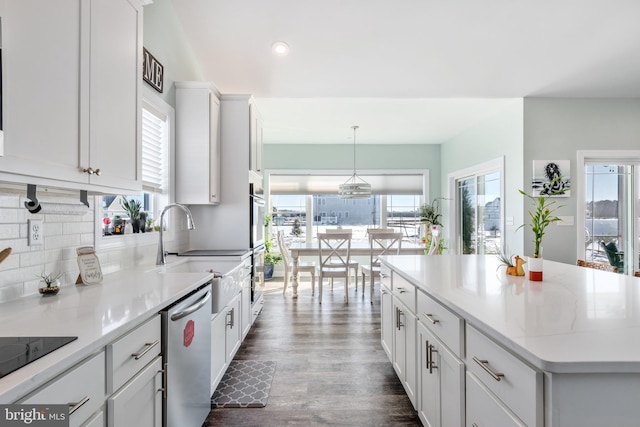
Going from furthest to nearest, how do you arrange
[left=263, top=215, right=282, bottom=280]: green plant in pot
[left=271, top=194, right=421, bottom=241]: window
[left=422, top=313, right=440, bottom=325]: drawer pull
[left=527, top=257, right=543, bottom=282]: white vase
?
[left=271, top=194, right=421, bottom=241]: window, [left=263, top=215, right=282, bottom=280]: green plant in pot, [left=527, top=257, right=543, bottom=282]: white vase, [left=422, top=313, right=440, bottom=325]: drawer pull

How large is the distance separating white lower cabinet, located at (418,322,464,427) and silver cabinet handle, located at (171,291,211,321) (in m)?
1.17

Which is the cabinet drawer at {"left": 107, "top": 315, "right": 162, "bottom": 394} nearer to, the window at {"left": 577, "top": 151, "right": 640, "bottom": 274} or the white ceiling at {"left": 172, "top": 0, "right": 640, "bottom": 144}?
the white ceiling at {"left": 172, "top": 0, "right": 640, "bottom": 144}

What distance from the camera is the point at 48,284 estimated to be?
4.64ft

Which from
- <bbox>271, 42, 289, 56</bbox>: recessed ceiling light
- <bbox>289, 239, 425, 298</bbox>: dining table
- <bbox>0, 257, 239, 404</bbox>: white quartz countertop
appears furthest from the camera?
<bbox>289, 239, 425, 298</bbox>: dining table

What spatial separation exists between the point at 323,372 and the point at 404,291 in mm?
1025

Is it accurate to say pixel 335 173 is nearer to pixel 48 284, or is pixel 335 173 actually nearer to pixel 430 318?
pixel 430 318

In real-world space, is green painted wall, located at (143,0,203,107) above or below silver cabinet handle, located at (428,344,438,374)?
above

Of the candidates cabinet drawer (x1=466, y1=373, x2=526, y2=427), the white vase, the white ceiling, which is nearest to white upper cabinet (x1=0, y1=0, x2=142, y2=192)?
the white ceiling

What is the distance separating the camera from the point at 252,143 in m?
3.33

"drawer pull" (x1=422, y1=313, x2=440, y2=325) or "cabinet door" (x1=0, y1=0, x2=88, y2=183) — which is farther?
"drawer pull" (x1=422, y1=313, x2=440, y2=325)

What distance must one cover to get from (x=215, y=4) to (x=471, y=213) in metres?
4.89

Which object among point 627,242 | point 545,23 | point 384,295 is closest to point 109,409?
point 384,295

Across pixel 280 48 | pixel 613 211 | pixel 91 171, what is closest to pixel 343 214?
pixel 280 48

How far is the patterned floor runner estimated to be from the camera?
7.06ft
